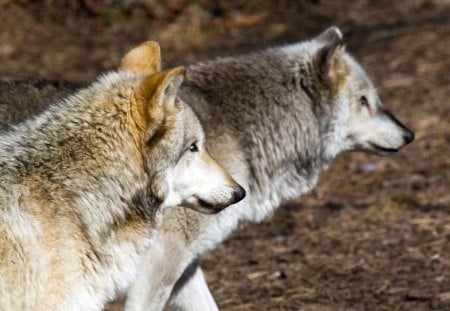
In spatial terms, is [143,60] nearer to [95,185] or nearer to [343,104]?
[95,185]

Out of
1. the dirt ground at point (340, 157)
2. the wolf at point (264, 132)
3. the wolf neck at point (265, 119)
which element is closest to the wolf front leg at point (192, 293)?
the wolf at point (264, 132)

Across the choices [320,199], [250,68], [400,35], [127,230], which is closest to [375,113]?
[250,68]

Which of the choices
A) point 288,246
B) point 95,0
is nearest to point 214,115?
point 288,246

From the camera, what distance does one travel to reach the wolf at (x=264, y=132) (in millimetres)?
7344

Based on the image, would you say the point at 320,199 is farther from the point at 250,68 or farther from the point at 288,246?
the point at 250,68

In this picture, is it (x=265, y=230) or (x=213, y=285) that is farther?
(x=265, y=230)

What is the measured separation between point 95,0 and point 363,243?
836cm

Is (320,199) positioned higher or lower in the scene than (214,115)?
lower

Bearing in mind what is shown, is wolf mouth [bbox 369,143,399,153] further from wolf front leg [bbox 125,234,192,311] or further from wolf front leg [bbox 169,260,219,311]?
wolf front leg [bbox 125,234,192,311]

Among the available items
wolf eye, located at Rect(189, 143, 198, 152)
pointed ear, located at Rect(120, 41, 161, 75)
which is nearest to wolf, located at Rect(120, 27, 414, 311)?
pointed ear, located at Rect(120, 41, 161, 75)

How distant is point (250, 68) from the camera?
835cm

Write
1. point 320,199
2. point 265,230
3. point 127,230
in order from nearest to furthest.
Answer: point 127,230, point 265,230, point 320,199

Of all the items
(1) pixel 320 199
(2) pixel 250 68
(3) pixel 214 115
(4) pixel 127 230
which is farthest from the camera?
(1) pixel 320 199

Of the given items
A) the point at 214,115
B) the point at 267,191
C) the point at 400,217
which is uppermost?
the point at 214,115
